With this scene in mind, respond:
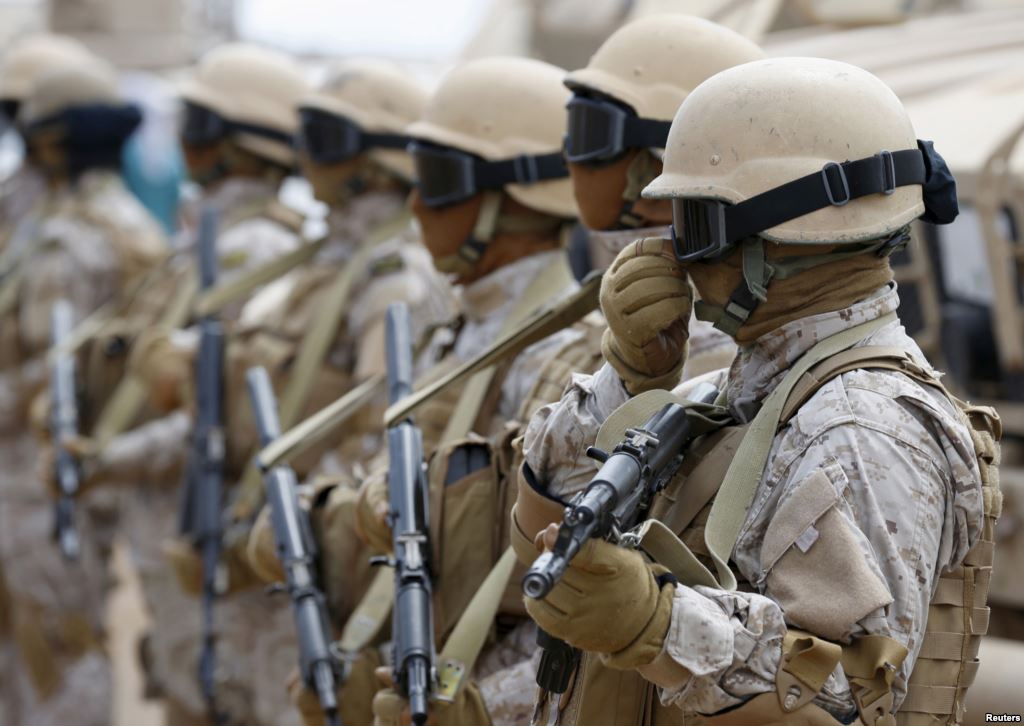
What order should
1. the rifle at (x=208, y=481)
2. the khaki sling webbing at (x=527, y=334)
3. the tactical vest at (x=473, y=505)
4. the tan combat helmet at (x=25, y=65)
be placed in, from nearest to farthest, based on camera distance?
the tactical vest at (x=473, y=505), the khaki sling webbing at (x=527, y=334), the rifle at (x=208, y=481), the tan combat helmet at (x=25, y=65)

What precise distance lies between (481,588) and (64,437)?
12.2ft

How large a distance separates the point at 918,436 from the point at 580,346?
4.34 ft

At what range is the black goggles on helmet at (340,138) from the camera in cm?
550

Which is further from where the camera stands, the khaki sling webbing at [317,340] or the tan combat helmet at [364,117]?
the tan combat helmet at [364,117]

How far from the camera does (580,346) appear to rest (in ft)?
11.8

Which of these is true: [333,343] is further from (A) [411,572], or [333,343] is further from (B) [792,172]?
(B) [792,172]

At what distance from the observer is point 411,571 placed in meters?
3.37

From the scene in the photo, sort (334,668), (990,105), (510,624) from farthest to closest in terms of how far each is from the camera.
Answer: (990,105), (334,668), (510,624)

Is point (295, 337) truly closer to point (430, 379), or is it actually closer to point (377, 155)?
point (377, 155)

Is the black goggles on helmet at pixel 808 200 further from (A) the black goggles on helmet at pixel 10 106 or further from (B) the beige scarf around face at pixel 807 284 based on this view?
(A) the black goggles on helmet at pixel 10 106

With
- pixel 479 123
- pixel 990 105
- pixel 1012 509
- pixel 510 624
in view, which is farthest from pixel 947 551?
pixel 990 105

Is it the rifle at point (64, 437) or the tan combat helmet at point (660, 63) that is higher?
the tan combat helmet at point (660, 63)

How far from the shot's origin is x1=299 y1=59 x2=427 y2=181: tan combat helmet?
18.1ft

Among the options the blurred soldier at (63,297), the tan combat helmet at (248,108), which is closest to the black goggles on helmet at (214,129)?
the tan combat helmet at (248,108)
